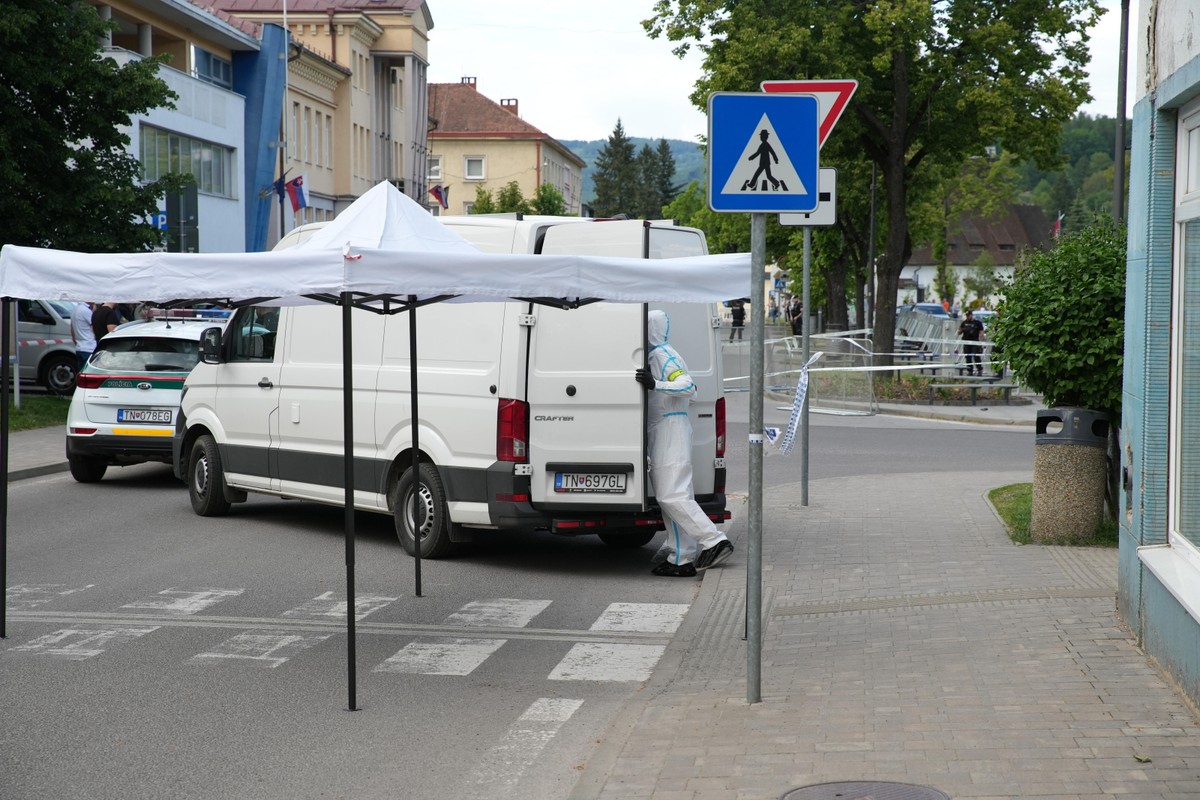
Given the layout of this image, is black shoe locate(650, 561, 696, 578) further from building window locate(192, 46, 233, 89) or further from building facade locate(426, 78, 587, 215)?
building facade locate(426, 78, 587, 215)

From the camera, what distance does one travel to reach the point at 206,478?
1356 centimetres

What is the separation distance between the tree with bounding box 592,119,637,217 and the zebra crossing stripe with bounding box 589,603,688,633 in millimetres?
153179

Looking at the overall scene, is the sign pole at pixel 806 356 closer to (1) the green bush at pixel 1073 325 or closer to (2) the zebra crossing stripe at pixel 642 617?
(1) the green bush at pixel 1073 325

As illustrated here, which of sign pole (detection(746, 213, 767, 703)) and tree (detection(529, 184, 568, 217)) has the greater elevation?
tree (detection(529, 184, 568, 217))

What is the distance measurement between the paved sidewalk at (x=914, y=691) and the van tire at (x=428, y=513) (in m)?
2.04

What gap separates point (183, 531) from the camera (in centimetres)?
1277

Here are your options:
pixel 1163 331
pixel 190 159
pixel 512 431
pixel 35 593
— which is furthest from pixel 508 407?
pixel 190 159

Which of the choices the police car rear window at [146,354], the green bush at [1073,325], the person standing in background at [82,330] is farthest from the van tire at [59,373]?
the green bush at [1073,325]

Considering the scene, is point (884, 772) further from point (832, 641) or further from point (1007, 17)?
point (1007, 17)

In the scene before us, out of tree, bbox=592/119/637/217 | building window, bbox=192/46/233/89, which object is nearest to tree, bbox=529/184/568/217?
building window, bbox=192/46/233/89

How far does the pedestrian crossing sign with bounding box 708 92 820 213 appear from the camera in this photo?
6648 mm

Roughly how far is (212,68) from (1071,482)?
141 ft

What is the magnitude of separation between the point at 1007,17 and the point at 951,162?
4345mm

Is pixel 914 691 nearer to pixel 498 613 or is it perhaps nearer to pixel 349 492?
pixel 349 492
